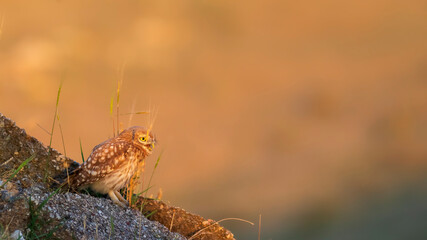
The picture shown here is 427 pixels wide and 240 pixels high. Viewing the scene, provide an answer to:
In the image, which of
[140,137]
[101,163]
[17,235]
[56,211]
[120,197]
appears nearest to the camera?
[17,235]

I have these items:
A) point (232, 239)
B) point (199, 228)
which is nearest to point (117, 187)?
point (199, 228)

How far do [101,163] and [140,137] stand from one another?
45 centimetres

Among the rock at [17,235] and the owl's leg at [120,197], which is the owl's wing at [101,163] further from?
the rock at [17,235]

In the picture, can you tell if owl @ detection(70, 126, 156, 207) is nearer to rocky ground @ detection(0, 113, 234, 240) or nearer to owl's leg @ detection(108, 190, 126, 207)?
owl's leg @ detection(108, 190, 126, 207)

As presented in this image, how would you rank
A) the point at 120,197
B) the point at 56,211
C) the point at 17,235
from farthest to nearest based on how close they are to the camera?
the point at 120,197 → the point at 56,211 → the point at 17,235

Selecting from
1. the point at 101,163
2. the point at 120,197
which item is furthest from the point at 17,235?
the point at 120,197

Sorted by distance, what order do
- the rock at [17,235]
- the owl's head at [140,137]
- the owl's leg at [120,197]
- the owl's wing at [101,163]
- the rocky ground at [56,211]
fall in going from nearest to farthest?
the rock at [17,235] < the rocky ground at [56,211] < the owl's wing at [101,163] < the owl's head at [140,137] < the owl's leg at [120,197]

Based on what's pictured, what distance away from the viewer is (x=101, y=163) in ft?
17.3

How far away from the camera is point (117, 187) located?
543 centimetres

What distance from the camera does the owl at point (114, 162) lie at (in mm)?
5266

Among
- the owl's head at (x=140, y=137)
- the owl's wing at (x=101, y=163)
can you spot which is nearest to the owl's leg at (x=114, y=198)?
the owl's wing at (x=101, y=163)

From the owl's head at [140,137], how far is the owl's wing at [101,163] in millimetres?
134

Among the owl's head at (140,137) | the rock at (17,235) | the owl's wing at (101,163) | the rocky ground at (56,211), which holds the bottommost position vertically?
the rock at (17,235)

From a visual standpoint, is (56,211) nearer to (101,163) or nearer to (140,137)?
(101,163)
